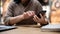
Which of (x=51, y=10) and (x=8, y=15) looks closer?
(x=8, y=15)

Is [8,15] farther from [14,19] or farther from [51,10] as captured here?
[51,10]

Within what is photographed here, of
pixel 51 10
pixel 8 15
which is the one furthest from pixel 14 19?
pixel 51 10

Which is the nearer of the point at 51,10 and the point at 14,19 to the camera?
the point at 14,19

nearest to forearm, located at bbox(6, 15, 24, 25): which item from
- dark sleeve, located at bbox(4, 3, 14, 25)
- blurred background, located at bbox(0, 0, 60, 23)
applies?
dark sleeve, located at bbox(4, 3, 14, 25)

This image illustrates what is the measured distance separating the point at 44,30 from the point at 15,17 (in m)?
0.58

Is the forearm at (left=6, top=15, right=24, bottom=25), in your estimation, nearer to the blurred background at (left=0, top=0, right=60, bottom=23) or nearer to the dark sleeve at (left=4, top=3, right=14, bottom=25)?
the dark sleeve at (left=4, top=3, right=14, bottom=25)

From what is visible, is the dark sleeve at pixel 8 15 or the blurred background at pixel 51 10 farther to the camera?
the blurred background at pixel 51 10

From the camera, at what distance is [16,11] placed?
166 cm

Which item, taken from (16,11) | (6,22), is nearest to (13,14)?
(16,11)

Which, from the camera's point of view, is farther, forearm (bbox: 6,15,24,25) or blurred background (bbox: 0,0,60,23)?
blurred background (bbox: 0,0,60,23)

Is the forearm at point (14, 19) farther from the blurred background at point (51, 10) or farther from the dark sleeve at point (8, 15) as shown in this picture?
the blurred background at point (51, 10)

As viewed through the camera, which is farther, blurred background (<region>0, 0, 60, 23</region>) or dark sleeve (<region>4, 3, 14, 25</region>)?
blurred background (<region>0, 0, 60, 23</region>)

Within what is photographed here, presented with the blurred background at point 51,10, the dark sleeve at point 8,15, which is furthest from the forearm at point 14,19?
the blurred background at point 51,10

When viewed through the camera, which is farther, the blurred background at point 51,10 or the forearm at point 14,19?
the blurred background at point 51,10
